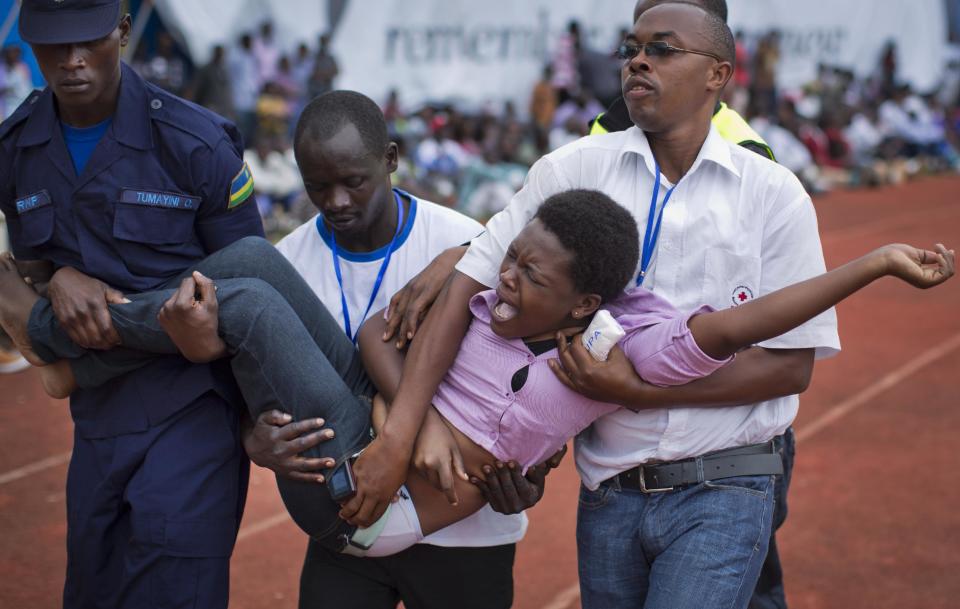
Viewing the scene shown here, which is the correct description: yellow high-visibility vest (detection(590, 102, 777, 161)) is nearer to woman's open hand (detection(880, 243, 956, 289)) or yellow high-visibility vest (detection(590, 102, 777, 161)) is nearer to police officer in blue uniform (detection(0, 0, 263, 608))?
woman's open hand (detection(880, 243, 956, 289))

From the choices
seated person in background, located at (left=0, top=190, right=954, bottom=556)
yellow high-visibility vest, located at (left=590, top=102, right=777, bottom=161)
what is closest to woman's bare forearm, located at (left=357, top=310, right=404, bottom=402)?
seated person in background, located at (left=0, top=190, right=954, bottom=556)

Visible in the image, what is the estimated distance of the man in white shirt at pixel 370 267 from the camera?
313 cm

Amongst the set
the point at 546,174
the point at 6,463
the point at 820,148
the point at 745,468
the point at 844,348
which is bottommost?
the point at 820,148

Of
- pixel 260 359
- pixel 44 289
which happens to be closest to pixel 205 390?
pixel 260 359

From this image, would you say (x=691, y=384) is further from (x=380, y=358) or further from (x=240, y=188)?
(x=240, y=188)

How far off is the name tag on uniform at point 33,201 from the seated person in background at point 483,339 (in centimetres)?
19

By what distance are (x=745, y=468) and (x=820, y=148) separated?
68.8 feet

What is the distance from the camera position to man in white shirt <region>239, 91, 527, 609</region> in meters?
3.13

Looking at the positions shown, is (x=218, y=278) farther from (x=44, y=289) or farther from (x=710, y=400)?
(x=710, y=400)

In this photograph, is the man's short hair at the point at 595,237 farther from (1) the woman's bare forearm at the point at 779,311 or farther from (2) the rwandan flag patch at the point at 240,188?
(2) the rwandan flag patch at the point at 240,188

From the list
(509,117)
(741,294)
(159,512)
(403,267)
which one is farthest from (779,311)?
(509,117)

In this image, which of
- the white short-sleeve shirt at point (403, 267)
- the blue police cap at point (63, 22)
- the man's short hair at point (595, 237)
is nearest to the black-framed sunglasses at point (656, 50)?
the man's short hair at point (595, 237)

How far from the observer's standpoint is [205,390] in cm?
295

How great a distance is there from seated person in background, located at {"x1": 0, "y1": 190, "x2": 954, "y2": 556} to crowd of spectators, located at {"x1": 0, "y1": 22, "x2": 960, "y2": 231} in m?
9.31
